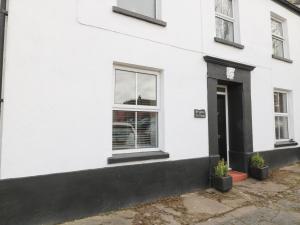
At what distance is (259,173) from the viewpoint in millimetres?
6824

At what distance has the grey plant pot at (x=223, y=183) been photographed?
574cm

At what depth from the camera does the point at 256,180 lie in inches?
270

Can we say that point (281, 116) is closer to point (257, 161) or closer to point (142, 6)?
point (257, 161)

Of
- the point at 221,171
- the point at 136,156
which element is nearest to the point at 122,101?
the point at 136,156

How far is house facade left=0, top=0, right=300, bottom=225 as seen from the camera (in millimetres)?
3875

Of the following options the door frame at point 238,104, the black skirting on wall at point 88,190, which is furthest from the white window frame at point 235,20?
the black skirting on wall at point 88,190

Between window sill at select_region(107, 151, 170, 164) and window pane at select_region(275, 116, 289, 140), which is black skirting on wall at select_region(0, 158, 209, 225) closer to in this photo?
window sill at select_region(107, 151, 170, 164)

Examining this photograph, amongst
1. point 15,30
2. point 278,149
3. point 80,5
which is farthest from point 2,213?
point 278,149

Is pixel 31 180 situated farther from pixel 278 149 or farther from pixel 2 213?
pixel 278 149

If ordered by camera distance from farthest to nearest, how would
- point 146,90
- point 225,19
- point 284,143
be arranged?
point 284,143 < point 225,19 < point 146,90

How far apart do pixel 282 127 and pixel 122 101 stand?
644 cm

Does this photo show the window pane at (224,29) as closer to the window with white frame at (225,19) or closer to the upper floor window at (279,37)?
the window with white frame at (225,19)

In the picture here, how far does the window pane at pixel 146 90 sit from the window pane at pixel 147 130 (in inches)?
10.4

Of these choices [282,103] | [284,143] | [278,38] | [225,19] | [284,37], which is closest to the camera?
[225,19]
